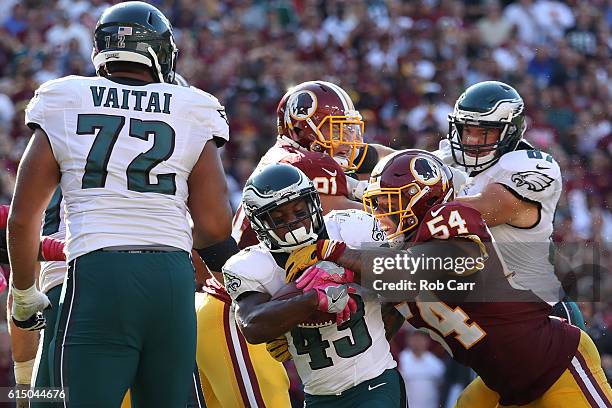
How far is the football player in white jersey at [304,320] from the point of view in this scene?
14.3 feet

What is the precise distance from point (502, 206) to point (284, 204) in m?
1.33

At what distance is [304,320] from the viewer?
4273 millimetres

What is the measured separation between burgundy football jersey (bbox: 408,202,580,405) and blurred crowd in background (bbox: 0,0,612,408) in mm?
6612

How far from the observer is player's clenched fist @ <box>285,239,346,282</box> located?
14.0ft

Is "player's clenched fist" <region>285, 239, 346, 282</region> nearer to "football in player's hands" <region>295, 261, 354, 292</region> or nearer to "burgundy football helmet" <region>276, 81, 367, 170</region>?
"football in player's hands" <region>295, 261, 354, 292</region>

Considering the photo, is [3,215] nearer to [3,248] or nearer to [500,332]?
[3,248]

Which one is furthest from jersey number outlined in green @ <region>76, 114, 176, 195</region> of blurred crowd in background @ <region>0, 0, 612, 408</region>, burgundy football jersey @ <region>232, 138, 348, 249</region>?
blurred crowd in background @ <region>0, 0, 612, 408</region>

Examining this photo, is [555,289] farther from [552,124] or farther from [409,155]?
[552,124]

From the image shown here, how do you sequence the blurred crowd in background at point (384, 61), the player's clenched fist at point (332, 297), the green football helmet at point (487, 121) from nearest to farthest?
the player's clenched fist at point (332, 297)
the green football helmet at point (487, 121)
the blurred crowd in background at point (384, 61)

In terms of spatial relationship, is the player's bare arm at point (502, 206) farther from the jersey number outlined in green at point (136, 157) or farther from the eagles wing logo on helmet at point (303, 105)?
the jersey number outlined in green at point (136, 157)

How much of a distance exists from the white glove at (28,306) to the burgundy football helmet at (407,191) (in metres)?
1.38

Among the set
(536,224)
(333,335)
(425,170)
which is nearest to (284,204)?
(333,335)

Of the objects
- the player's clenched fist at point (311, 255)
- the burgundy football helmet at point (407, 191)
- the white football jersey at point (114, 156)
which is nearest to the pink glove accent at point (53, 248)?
the white football jersey at point (114, 156)

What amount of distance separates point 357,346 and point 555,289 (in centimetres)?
152
